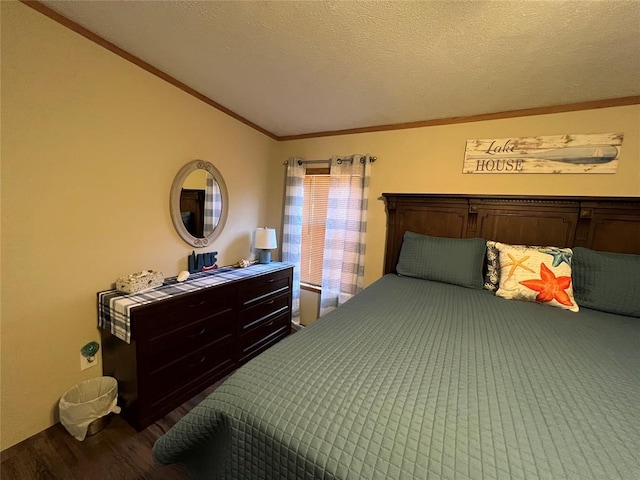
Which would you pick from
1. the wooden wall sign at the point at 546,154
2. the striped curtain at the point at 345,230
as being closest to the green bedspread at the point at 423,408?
the wooden wall sign at the point at 546,154

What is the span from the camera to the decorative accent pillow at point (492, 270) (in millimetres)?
1771

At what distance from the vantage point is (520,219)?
192 cm

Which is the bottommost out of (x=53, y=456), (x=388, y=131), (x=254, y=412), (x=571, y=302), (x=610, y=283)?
(x=53, y=456)

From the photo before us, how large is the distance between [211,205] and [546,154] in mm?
2719

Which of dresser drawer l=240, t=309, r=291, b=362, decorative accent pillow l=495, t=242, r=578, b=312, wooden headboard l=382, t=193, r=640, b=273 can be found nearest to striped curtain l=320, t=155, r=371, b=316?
wooden headboard l=382, t=193, r=640, b=273

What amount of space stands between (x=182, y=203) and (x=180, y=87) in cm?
89

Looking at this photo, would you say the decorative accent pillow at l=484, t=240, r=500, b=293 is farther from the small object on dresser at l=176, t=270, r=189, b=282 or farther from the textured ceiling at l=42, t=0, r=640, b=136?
the small object on dresser at l=176, t=270, r=189, b=282

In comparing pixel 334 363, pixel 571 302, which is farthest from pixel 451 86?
pixel 334 363

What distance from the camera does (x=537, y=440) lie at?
1.92 feet

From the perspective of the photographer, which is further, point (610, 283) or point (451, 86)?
point (451, 86)

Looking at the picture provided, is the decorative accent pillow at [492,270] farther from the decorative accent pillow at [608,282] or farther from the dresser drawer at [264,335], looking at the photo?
the dresser drawer at [264,335]

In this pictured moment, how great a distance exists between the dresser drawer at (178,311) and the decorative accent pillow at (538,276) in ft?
6.41

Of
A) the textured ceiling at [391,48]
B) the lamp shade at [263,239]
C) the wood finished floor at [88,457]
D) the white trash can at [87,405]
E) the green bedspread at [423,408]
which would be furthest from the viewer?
the lamp shade at [263,239]

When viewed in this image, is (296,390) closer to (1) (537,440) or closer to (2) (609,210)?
(1) (537,440)
